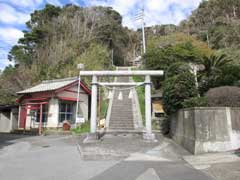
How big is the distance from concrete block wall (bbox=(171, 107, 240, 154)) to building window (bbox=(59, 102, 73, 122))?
12.1 meters

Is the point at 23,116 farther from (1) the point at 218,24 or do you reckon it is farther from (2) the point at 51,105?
(1) the point at 218,24

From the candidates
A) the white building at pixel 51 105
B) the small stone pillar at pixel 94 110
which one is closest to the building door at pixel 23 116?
the white building at pixel 51 105

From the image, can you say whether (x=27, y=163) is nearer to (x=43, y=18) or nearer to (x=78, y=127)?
(x=78, y=127)

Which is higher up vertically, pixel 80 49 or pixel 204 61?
pixel 80 49

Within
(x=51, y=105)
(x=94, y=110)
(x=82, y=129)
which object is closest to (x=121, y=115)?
(x=82, y=129)

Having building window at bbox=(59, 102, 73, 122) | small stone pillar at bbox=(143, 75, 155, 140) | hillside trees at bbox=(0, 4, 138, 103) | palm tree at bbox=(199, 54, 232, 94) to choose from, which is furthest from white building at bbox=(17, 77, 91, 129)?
palm tree at bbox=(199, 54, 232, 94)

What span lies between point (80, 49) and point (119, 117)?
15.1 meters

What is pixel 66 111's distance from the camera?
17688 mm

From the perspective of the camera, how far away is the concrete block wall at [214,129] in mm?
7455

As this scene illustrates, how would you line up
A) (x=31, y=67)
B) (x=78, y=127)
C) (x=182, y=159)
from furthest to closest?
(x=31, y=67) → (x=78, y=127) → (x=182, y=159)

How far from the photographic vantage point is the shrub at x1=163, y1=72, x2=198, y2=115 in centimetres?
1003

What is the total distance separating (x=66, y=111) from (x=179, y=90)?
10.9m

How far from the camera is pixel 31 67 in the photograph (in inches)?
985

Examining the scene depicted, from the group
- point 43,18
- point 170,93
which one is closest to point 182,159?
point 170,93
